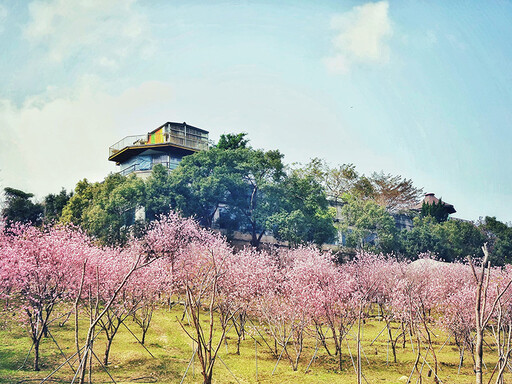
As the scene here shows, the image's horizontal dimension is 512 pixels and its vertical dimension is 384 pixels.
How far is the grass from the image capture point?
12.9m

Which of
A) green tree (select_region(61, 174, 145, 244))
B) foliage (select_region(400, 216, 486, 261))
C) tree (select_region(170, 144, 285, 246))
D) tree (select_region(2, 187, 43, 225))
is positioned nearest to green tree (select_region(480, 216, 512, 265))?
foliage (select_region(400, 216, 486, 261))

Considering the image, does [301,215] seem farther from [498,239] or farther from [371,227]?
[498,239]

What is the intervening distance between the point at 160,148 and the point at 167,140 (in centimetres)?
108

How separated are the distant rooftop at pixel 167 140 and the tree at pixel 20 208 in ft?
30.1

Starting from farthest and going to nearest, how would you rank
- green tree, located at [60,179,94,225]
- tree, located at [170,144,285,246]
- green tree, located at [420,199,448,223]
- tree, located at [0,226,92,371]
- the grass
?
1. green tree, located at [420,199,448,223]
2. green tree, located at [60,179,94,225]
3. tree, located at [170,144,285,246]
4. tree, located at [0,226,92,371]
5. the grass

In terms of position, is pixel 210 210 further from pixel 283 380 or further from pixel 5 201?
pixel 283 380

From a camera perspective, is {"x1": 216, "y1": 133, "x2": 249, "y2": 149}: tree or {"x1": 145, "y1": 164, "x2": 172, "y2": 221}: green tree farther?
{"x1": 216, "y1": 133, "x2": 249, "y2": 149}: tree

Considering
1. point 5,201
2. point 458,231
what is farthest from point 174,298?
point 458,231

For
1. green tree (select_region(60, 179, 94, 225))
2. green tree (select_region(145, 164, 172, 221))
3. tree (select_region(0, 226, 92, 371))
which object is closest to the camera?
tree (select_region(0, 226, 92, 371))

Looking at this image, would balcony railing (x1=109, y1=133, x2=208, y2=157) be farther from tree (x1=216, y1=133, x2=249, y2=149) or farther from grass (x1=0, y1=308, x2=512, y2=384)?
grass (x1=0, y1=308, x2=512, y2=384)

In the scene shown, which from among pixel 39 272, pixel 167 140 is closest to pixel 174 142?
pixel 167 140

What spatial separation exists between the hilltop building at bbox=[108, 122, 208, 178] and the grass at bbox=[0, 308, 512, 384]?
23550mm

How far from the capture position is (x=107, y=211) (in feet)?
103

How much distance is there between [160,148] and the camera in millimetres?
40500
